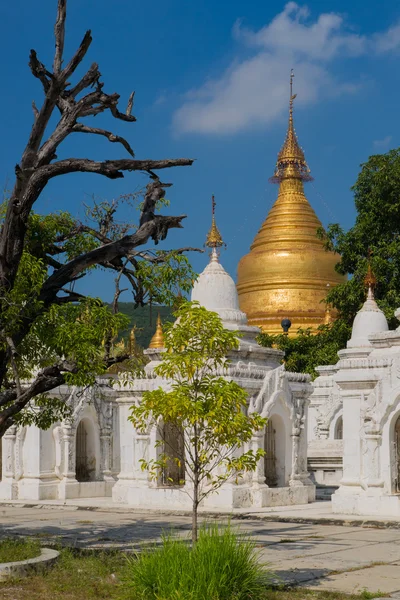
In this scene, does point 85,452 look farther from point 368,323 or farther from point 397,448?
point 397,448

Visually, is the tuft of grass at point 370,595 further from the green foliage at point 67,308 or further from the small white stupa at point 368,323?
the small white stupa at point 368,323

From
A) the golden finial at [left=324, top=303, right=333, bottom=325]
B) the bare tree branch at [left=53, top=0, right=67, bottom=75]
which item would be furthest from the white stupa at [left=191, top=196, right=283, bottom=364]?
the golden finial at [left=324, top=303, right=333, bottom=325]

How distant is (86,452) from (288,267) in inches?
880

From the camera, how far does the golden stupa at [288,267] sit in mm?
45312

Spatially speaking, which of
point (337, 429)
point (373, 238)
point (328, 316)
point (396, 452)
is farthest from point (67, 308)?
point (328, 316)

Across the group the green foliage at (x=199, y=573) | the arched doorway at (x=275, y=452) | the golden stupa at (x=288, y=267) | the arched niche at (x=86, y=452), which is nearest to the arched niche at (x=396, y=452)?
the arched doorway at (x=275, y=452)

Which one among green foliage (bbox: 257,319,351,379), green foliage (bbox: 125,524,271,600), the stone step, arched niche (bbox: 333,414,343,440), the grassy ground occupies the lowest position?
the stone step

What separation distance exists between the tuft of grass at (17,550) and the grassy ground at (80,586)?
45 centimetres

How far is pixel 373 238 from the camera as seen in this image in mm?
36438

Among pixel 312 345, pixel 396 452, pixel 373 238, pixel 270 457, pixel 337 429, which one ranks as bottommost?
pixel 270 457

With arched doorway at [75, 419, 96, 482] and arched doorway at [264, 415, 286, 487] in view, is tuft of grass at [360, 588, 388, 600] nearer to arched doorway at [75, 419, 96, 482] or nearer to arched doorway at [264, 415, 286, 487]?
arched doorway at [264, 415, 286, 487]

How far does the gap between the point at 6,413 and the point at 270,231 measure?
37.5 meters

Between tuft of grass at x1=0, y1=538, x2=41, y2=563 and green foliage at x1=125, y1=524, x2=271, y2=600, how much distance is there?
9.02 ft

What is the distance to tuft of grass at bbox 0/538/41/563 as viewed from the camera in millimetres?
11672
